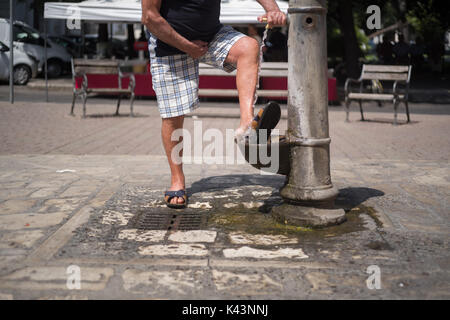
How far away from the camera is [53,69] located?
2306 centimetres

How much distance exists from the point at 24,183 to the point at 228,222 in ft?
6.59

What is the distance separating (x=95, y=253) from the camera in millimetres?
3004

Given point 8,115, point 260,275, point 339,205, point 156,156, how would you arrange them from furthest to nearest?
point 8,115 → point 156,156 → point 339,205 → point 260,275

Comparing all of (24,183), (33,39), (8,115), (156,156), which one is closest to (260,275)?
(24,183)

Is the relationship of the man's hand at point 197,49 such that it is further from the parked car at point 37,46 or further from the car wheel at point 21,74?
the parked car at point 37,46

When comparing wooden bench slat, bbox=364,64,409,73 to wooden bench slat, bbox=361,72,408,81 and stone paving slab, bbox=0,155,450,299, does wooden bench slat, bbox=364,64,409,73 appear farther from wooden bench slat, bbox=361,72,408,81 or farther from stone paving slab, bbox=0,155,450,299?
stone paving slab, bbox=0,155,450,299

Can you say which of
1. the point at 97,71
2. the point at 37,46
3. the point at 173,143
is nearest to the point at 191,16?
the point at 173,143

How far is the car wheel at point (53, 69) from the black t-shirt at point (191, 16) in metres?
20.4

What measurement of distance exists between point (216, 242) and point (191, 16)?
4.87ft

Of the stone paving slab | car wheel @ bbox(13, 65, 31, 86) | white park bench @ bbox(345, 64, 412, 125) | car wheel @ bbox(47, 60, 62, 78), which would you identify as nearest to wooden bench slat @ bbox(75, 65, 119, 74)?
white park bench @ bbox(345, 64, 412, 125)

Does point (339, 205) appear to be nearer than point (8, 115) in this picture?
Yes

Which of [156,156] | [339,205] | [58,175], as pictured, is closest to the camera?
[339,205]
